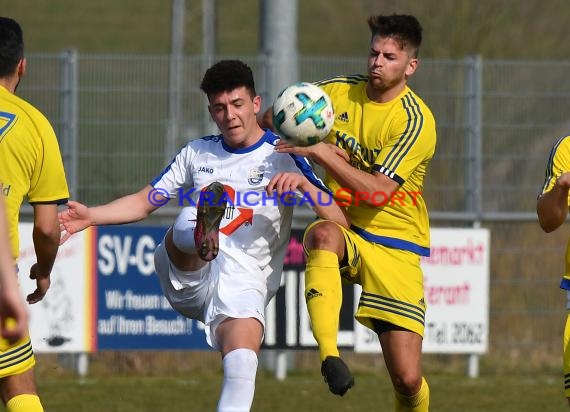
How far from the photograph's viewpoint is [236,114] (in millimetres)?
7586

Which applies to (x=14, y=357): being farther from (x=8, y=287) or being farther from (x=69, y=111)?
(x=69, y=111)

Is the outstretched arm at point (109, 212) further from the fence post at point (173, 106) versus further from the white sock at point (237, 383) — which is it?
the fence post at point (173, 106)

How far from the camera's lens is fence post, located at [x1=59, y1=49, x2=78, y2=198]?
1234 cm

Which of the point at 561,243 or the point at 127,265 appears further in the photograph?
the point at 561,243

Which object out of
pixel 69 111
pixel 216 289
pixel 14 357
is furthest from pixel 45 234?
pixel 69 111

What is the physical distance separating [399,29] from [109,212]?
198 cm

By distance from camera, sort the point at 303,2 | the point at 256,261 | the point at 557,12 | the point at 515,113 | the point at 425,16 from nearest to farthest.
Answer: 1. the point at 256,261
2. the point at 515,113
3. the point at 425,16
4. the point at 557,12
5. the point at 303,2

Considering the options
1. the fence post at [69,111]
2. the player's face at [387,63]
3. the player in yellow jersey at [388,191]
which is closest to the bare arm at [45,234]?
the player in yellow jersey at [388,191]

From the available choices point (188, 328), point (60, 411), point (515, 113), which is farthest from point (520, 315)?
point (60, 411)

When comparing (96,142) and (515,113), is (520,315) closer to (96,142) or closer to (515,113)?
(515,113)

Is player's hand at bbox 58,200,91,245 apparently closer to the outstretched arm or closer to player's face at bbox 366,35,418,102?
the outstretched arm

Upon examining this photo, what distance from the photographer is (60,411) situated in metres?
10.3

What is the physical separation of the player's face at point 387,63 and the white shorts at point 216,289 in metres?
1.28

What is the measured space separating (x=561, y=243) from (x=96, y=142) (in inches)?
186
